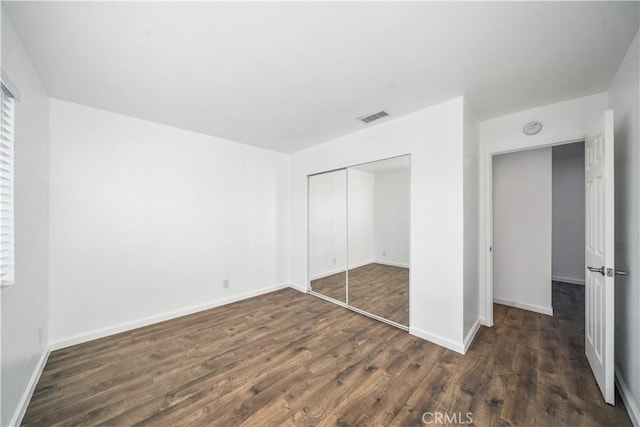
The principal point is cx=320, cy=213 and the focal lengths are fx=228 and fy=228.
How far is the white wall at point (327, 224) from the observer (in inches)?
149

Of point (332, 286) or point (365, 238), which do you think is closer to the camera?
point (365, 238)

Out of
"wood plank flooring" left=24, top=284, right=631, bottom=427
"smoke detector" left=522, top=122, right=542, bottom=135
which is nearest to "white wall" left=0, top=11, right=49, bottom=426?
"wood plank flooring" left=24, top=284, right=631, bottom=427

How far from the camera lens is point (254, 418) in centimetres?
158

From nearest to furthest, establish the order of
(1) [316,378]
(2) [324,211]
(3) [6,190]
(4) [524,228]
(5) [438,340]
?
(3) [6,190] → (1) [316,378] → (5) [438,340] → (4) [524,228] → (2) [324,211]

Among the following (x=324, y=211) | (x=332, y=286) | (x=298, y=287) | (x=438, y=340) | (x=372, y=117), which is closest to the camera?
(x=438, y=340)

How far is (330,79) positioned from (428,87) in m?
0.94

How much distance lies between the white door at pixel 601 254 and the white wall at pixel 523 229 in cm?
121

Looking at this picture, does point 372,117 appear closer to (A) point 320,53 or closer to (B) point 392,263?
(A) point 320,53

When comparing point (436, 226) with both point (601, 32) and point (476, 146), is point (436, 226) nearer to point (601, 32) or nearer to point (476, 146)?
point (476, 146)

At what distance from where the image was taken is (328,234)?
4.07m

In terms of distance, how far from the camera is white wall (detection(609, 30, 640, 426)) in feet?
5.14

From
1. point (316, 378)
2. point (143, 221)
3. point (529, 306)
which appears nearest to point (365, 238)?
point (316, 378)

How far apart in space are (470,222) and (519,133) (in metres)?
1.26

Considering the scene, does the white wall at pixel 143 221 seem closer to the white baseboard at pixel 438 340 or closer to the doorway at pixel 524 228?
the white baseboard at pixel 438 340
